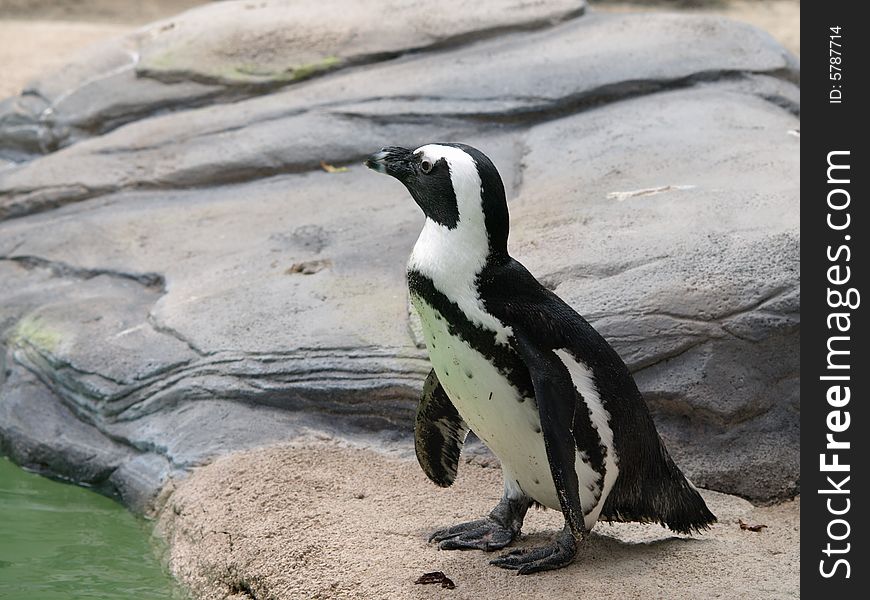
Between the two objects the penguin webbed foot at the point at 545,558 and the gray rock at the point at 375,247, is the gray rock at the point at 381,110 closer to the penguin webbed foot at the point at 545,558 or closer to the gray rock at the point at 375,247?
the gray rock at the point at 375,247

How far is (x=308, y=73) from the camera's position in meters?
7.17

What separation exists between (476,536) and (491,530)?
0.05 m

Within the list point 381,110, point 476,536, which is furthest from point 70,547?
point 381,110

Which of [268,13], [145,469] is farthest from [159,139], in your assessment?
[145,469]

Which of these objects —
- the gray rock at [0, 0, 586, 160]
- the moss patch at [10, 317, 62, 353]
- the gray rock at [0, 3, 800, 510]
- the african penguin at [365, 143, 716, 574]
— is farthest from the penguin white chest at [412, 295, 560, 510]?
the gray rock at [0, 0, 586, 160]

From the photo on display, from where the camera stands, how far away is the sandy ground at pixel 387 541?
3334mm

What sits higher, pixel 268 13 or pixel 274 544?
pixel 268 13

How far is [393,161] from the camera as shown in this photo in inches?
134

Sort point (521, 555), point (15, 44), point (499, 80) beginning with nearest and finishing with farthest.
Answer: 1. point (521, 555)
2. point (499, 80)
3. point (15, 44)

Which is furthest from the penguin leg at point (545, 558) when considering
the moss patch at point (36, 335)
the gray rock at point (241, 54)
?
the gray rock at point (241, 54)

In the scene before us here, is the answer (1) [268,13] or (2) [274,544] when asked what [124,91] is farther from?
(2) [274,544]

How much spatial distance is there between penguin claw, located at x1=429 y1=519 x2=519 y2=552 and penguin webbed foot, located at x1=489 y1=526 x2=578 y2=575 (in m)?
0.09

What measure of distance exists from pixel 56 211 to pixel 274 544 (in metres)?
3.39

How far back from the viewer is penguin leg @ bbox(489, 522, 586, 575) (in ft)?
11.0
